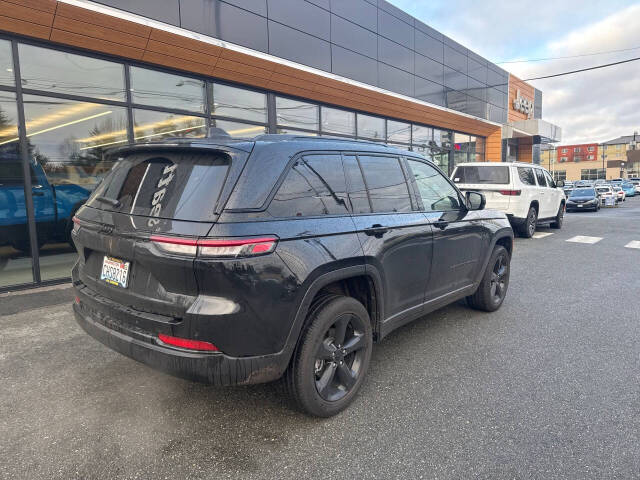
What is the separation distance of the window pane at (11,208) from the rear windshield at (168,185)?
441 cm

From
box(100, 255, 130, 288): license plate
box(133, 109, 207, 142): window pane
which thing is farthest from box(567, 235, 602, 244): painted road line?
box(100, 255, 130, 288): license plate

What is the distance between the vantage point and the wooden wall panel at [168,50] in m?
5.72

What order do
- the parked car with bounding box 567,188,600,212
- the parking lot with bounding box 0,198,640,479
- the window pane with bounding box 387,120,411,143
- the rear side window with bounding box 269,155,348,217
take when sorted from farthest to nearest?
the parked car with bounding box 567,188,600,212 → the window pane with bounding box 387,120,411,143 → the rear side window with bounding box 269,155,348,217 → the parking lot with bounding box 0,198,640,479

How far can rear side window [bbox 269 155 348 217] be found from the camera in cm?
245

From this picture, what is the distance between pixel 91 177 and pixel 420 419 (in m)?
6.59

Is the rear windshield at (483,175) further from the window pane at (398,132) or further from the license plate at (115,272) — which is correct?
the license plate at (115,272)

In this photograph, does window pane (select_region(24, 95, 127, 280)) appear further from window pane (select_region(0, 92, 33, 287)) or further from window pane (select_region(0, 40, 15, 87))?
window pane (select_region(0, 40, 15, 87))

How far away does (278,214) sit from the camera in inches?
93.7

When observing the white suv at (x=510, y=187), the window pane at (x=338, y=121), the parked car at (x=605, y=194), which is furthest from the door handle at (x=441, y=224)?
the parked car at (x=605, y=194)

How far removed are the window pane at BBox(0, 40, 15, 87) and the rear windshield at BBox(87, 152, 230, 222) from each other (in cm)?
472

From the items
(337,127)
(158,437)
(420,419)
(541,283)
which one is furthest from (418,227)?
(337,127)

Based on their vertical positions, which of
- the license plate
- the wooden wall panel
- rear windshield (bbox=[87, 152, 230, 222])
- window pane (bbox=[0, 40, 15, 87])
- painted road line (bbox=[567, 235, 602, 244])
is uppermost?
the wooden wall panel

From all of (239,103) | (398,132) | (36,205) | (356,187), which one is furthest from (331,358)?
(398,132)

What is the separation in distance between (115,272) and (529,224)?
10788 millimetres
